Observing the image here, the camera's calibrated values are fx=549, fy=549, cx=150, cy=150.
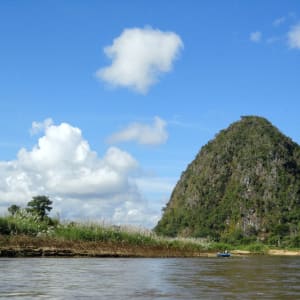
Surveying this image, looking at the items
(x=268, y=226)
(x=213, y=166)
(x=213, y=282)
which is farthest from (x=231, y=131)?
(x=213, y=282)

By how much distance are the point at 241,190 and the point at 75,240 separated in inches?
4886

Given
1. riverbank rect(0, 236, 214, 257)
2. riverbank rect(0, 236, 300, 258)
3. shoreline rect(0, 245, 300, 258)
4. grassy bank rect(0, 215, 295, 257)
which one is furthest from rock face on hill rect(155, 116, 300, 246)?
riverbank rect(0, 236, 214, 257)

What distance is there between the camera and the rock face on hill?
13975cm

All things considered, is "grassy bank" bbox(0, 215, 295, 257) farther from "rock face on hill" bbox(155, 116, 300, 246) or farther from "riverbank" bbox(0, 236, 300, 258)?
"rock face on hill" bbox(155, 116, 300, 246)

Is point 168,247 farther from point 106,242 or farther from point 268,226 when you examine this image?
point 268,226

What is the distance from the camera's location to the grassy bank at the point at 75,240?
31.5 m

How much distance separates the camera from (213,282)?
17125 millimetres

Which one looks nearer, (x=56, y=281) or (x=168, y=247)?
(x=56, y=281)

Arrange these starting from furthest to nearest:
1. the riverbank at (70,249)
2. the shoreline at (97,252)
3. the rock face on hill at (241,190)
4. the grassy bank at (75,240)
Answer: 1. the rock face on hill at (241,190)
2. the grassy bank at (75,240)
3. the riverbank at (70,249)
4. the shoreline at (97,252)

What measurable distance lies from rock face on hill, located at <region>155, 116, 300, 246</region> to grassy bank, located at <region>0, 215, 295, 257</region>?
90.2 m

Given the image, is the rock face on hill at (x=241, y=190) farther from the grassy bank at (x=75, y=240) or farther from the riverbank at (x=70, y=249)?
the riverbank at (x=70, y=249)

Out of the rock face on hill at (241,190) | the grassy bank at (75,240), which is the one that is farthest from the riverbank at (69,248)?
the rock face on hill at (241,190)

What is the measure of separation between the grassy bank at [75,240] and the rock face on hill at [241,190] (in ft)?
296

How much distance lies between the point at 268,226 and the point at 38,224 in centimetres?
11104
